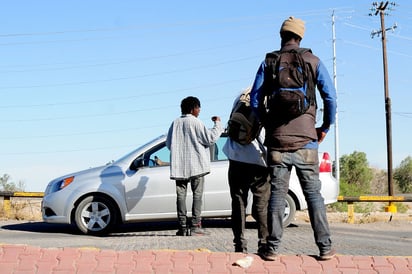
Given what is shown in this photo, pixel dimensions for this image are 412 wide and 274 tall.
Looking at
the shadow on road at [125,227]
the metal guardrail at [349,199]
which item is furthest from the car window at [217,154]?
the metal guardrail at [349,199]

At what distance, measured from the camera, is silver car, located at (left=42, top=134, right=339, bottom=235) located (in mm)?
11359

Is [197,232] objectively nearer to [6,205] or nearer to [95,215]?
[95,215]

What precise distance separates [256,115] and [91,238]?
512cm

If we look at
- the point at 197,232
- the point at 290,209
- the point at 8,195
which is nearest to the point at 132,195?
the point at 197,232

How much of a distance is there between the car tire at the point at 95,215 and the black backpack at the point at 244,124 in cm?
501

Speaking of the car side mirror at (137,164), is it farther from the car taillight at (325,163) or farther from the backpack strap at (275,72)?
the backpack strap at (275,72)

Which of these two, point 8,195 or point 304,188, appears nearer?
point 304,188

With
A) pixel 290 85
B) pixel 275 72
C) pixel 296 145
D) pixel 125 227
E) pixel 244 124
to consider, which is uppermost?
pixel 275 72

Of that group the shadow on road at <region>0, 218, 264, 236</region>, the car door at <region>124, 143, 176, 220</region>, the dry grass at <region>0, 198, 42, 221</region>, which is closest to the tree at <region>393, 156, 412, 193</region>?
the dry grass at <region>0, 198, 42, 221</region>

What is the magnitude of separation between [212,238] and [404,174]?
233ft

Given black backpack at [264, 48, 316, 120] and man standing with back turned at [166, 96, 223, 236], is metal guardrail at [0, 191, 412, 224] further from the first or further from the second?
black backpack at [264, 48, 316, 120]

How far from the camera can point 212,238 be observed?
9555 mm

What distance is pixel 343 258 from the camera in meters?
5.96

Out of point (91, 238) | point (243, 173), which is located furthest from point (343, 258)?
point (91, 238)
